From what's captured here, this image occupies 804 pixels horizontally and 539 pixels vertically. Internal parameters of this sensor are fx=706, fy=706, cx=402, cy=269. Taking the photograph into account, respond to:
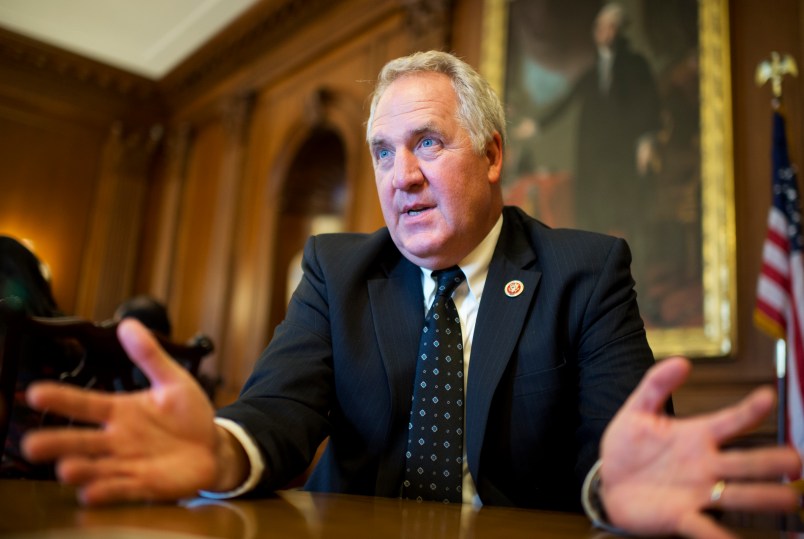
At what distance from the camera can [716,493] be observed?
0.85 metres

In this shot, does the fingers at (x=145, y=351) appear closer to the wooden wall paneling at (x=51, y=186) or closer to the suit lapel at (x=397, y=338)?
the suit lapel at (x=397, y=338)

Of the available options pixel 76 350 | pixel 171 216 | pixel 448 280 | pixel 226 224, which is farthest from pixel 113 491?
pixel 171 216

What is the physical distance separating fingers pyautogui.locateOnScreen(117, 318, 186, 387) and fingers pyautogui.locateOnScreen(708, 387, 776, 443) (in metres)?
0.70

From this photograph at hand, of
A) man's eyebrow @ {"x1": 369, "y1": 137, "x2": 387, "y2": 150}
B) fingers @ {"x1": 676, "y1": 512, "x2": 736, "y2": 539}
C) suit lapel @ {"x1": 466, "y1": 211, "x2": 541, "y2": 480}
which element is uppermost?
man's eyebrow @ {"x1": 369, "y1": 137, "x2": 387, "y2": 150}

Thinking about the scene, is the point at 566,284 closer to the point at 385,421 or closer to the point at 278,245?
the point at 385,421

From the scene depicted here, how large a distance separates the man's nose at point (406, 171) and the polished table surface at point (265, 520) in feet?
2.83

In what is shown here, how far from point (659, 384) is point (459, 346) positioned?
0.80 metres

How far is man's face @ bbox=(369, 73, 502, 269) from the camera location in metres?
1.77

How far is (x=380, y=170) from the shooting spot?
189 centimetres

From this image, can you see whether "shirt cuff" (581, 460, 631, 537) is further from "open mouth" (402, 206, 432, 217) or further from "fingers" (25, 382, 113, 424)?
"open mouth" (402, 206, 432, 217)

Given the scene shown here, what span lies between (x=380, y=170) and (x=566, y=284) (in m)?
0.58

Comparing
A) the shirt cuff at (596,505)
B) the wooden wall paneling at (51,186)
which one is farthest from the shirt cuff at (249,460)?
the wooden wall paneling at (51,186)

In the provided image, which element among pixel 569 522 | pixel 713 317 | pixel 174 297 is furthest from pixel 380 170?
pixel 174 297

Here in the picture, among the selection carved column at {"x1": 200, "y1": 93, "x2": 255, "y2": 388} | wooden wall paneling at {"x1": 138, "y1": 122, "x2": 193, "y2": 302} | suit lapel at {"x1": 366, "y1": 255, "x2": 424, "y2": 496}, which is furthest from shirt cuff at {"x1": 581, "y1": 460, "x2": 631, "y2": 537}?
wooden wall paneling at {"x1": 138, "y1": 122, "x2": 193, "y2": 302}
